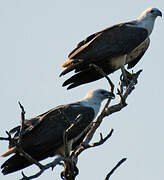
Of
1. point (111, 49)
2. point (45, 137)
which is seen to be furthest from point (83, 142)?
point (111, 49)

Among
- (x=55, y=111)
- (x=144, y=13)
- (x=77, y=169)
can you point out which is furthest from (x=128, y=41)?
(x=77, y=169)

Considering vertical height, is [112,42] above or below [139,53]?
above

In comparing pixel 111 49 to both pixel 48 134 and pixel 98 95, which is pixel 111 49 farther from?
pixel 48 134

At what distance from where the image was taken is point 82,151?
7156mm

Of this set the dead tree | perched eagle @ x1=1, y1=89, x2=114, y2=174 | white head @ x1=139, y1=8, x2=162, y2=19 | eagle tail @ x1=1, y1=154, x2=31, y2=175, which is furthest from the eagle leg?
eagle tail @ x1=1, y1=154, x2=31, y2=175

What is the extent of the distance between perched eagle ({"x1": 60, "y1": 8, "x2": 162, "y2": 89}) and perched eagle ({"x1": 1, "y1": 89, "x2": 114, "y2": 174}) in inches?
30.2

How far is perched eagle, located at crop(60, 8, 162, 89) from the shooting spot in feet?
30.8

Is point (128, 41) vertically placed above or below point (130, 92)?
above

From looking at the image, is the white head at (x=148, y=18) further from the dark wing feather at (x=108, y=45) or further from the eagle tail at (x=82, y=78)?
the eagle tail at (x=82, y=78)

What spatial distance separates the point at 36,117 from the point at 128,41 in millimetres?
2465

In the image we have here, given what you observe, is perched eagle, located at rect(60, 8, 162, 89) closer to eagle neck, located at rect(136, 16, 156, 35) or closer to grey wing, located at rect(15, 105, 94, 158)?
eagle neck, located at rect(136, 16, 156, 35)

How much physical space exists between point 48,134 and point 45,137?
0.08 metres

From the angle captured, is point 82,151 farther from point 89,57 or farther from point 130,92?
point 89,57

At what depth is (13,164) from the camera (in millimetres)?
7473
